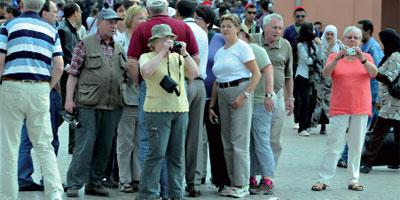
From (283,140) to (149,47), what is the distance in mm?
6979

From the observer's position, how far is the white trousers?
1141 centimetres

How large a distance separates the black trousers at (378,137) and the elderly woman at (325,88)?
3.92m

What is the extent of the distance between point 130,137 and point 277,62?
6.41ft

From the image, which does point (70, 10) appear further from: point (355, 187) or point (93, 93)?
point (355, 187)

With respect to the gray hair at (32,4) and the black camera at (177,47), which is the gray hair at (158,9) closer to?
the black camera at (177,47)

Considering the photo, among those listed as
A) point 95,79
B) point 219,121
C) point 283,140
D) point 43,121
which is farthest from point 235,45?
point 283,140

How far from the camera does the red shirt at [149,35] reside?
32.9ft

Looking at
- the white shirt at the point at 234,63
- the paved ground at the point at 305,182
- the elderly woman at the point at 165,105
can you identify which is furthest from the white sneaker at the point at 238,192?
the white shirt at the point at 234,63

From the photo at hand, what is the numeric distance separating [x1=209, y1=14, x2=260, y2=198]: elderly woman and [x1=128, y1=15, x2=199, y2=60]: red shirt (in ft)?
2.24

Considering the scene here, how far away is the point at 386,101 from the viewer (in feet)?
42.9

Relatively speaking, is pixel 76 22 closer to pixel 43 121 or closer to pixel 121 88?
pixel 121 88

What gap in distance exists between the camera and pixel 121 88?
10.5m

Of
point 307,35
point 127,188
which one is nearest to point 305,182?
point 127,188

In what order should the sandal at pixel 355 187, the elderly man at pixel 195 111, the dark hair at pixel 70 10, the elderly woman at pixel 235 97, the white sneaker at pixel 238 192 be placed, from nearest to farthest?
the elderly man at pixel 195 111 → the elderly woman at pixel 235 97 → the white sneaker at pixel 238 192 → the sandal at pixel 355 187 → the dark hair at pixel 70 10
